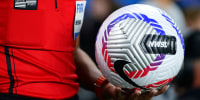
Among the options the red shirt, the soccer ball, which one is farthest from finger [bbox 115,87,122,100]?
the red shirt

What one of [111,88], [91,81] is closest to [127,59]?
[111,88]

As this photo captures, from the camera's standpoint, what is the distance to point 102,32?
2.13 m

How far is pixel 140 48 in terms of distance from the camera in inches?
77.1

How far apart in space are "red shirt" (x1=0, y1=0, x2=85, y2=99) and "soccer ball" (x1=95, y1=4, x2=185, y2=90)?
31cm

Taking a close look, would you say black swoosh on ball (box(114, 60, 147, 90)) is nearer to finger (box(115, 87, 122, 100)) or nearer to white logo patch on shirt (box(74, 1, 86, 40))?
finger (box(115, 87, 122, 100))

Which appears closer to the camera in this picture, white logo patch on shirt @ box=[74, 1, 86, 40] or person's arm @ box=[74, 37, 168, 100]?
white logo patch on shirt @ box=[74, 1, 86, 40]

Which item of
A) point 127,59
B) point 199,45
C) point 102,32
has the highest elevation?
point 102,32

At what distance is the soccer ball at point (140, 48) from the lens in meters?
1.97

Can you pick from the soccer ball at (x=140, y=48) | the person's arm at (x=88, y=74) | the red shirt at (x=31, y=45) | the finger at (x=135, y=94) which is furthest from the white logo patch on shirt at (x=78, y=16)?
the finger at (x=135, y=94)

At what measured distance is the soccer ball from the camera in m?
1.97

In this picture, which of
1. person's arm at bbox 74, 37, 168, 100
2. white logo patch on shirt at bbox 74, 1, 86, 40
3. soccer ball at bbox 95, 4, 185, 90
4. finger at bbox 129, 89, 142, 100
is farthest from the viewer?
person's arm at bbox 74, 37, 168, 100

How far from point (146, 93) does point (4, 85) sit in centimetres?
93

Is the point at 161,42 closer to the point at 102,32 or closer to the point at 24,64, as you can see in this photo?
the point at 102,32

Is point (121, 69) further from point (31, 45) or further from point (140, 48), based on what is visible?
point (31, 45)
